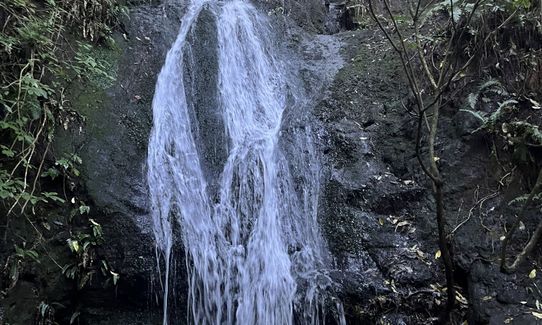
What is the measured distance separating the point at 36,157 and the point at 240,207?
2.16m

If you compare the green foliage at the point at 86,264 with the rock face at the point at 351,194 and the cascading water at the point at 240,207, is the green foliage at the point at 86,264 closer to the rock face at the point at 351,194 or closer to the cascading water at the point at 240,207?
the rock face at the point at 351,194

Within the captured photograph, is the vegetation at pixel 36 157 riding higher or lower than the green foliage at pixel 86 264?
higher

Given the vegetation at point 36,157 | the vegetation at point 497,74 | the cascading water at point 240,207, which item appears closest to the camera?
the vegetation at point 36,157

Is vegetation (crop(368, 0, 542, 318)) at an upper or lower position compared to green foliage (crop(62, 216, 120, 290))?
upper

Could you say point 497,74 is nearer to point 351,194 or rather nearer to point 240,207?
point 351,194

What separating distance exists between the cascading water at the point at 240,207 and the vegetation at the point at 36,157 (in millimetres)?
744

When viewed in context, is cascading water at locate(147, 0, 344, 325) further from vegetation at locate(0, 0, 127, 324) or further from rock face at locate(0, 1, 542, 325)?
vegetation at locate(0, 0, 127, 324)

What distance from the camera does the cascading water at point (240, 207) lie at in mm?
4406

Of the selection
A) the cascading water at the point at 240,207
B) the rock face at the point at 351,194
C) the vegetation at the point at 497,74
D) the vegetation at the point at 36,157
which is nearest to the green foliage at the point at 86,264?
the vegetation at the point at 36,157

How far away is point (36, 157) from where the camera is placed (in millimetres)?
4551

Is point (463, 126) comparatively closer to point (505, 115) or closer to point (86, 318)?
point (505, 115)

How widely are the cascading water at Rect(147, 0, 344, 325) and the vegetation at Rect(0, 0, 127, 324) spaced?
0.74 meters

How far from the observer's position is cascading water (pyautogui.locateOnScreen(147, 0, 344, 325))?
4.41 meters

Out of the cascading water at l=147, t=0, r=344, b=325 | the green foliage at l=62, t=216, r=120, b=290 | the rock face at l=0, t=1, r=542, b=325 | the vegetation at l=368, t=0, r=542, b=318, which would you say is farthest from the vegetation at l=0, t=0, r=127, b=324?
the vegetation at l=368, t=0, r=542, b=318
